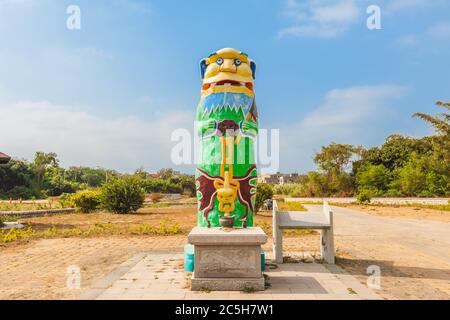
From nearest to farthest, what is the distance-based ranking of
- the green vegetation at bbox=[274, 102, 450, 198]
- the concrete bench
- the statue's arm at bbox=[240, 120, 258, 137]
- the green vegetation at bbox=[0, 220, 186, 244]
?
1. the statue's arm at bbox=[240, 120, 258, 137]
2. the concrete bench
3. the green vegetation at bbox=[0, 220, 186, 244]
4. the green vegetation at bbox=[274, 102, 450, 198]

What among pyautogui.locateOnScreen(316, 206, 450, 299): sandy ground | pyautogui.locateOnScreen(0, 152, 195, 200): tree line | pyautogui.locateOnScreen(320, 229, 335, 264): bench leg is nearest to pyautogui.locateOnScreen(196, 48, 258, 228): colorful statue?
pyautogui.locateOnScreen(320, 229, 335, 264): bench leg

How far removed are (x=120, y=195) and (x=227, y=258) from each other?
15.6m

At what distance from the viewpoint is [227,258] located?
18.2 feet

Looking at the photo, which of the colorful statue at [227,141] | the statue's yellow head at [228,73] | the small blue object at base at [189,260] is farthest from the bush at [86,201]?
the statue's yellow head at [228,73]

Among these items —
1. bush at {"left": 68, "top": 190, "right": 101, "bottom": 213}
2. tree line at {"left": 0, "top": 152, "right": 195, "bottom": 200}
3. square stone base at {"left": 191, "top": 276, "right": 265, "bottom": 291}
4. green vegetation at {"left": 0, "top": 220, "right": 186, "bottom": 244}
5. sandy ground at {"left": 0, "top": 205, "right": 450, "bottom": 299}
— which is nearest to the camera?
square stone base at {"left": 191, "top": 276, "right": 265, "bottom": 291}

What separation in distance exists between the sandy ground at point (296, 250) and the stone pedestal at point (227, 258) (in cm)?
183

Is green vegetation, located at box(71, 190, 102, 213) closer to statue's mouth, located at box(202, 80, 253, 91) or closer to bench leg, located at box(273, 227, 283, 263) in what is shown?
bench leg, located at box(273, 227, 283, 263)

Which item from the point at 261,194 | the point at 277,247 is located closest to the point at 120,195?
the point at 261,194

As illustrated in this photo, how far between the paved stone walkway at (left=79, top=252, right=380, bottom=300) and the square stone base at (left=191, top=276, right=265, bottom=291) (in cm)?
13

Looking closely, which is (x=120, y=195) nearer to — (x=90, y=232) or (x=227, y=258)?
(x=90, y=232)

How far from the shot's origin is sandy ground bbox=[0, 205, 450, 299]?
19.1 ft

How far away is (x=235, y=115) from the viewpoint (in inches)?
268
